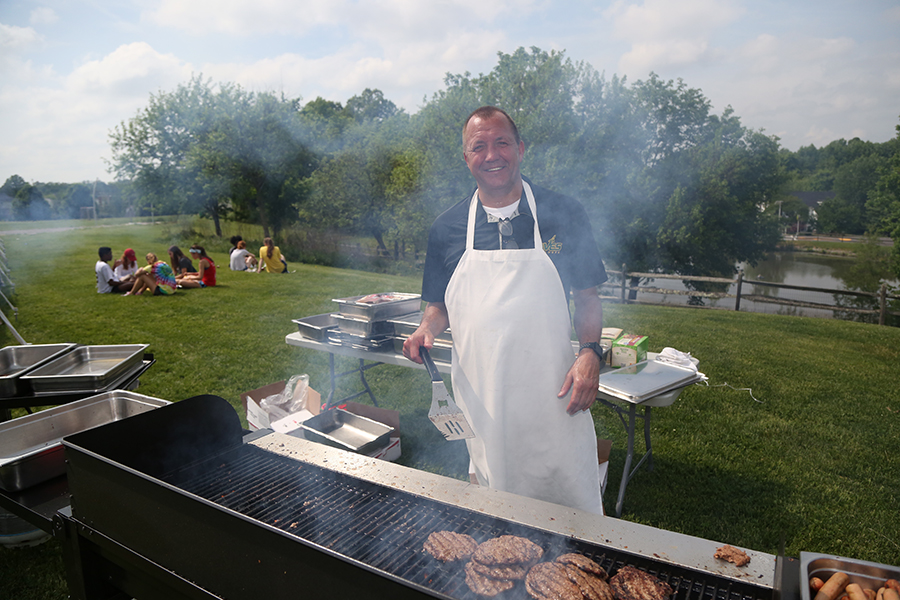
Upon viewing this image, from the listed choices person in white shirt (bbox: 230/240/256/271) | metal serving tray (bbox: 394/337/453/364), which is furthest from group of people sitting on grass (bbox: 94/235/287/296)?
metal serving tray (bbox: 394/337/453/364)

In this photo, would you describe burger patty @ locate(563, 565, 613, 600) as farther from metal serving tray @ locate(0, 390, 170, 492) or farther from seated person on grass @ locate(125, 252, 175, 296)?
seated person on grass @ locate(125, 252, 175, 296)

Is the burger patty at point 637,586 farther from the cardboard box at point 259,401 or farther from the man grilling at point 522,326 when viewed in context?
the cardboard box at point 259,401

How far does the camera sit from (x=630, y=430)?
3.04 metres

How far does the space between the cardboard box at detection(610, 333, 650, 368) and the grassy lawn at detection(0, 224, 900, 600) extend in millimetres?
937

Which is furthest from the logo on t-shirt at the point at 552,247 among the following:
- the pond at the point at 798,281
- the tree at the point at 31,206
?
the pond at the point at 798,281

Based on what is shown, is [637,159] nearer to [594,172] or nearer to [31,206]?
[594,172]

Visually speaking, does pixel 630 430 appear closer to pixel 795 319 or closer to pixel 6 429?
Answer: pixel 6 429

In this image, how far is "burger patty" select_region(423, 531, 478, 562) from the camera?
1319 mm

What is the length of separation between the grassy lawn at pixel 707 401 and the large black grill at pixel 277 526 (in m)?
0.72

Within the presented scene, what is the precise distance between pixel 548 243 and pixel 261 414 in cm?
256

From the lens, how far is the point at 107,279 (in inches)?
401

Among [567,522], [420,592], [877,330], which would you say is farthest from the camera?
[877,330]

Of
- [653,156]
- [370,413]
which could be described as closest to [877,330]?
[370,413]

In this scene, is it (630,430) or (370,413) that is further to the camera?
(370,413)
